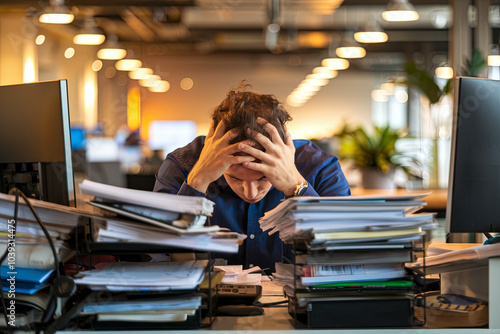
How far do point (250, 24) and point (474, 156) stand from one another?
352 inches

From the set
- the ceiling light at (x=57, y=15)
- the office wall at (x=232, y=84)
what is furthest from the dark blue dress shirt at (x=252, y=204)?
the office wall at (x=232, y=84)

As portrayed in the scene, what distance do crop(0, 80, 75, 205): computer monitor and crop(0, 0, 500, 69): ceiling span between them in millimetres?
5637

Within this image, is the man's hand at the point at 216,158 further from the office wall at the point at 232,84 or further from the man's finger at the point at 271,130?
the office wall at the point at 232,84

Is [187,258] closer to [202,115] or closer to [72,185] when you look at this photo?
[72,185]

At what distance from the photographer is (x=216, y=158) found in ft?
4.53

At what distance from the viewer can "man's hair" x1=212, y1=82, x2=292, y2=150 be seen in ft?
4.56

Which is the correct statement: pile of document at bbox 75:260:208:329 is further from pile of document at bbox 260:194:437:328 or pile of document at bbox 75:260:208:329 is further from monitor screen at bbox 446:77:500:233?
monitor screen at bbox 446:77:500:233

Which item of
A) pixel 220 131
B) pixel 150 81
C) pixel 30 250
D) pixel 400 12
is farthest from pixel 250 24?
pixel 30 250

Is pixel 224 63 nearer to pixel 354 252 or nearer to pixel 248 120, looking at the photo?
pixel 248 120

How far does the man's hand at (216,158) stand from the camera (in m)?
1.34

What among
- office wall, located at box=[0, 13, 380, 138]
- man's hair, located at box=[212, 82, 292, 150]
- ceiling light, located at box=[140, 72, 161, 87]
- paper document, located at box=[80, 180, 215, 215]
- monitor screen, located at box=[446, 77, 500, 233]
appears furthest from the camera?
office wall, located at box=[0, 13, 380, 138]

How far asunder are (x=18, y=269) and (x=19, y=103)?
0.39 metres

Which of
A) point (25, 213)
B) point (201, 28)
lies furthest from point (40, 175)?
point (201, 28)

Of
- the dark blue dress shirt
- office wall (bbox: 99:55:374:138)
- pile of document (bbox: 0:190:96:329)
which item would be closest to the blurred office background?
office wall (bbox: 99:55:374:138)
